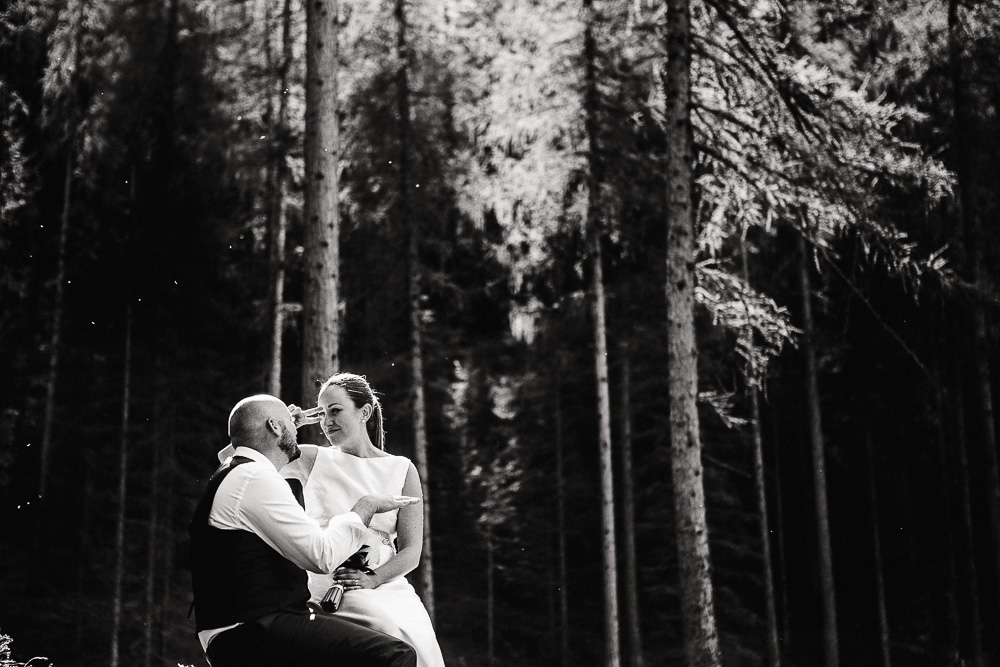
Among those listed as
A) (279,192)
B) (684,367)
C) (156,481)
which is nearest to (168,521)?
(156,481)

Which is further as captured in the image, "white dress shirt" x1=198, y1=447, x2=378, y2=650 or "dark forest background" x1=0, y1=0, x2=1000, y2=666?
"dark forest background" x1=0, y1=0, x2=1000, y2=666

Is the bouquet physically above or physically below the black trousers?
above

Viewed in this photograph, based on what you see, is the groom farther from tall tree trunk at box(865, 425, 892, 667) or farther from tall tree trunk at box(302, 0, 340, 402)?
tall tree trunk at box(865, 425, 892, 667)

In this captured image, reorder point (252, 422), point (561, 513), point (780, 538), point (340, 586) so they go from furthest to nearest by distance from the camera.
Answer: point (561, 513) < point (780, 538) < point (340, 586) < point (252, 422)

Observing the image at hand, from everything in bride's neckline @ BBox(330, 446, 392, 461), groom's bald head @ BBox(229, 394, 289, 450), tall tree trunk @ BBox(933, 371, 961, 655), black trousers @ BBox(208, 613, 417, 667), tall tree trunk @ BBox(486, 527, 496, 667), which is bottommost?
tall tree trunk @ BBox(486, 527, 496, 667)

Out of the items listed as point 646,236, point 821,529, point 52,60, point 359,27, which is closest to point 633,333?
point 646,236

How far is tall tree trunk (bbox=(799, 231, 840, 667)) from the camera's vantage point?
1780 cm

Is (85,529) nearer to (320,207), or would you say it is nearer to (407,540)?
(320,207)

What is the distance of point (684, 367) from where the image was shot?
9.52 m

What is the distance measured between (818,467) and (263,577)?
16847mm

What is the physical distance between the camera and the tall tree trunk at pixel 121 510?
1691 centimetres

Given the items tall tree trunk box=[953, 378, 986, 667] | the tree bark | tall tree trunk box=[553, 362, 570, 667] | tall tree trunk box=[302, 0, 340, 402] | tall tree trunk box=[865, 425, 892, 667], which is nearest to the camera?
tall tree trunk box=[302, 0, 340, 402]

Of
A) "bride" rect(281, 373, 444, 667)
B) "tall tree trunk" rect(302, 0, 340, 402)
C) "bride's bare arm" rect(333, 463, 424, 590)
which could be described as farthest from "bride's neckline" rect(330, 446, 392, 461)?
"tall tree trunk" rect(302, 0, 340, 402)

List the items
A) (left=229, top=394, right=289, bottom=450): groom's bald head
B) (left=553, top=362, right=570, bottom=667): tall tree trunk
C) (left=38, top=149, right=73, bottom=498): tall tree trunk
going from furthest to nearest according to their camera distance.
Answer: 1. (left=553, top=362, right=570, bottom=667): tall tree trunk
2. (left=38, top=149, right=73, bottom=498): tall tree trunk
3. (left=229, top=394, right=289, bottom=450): groom's bald head
